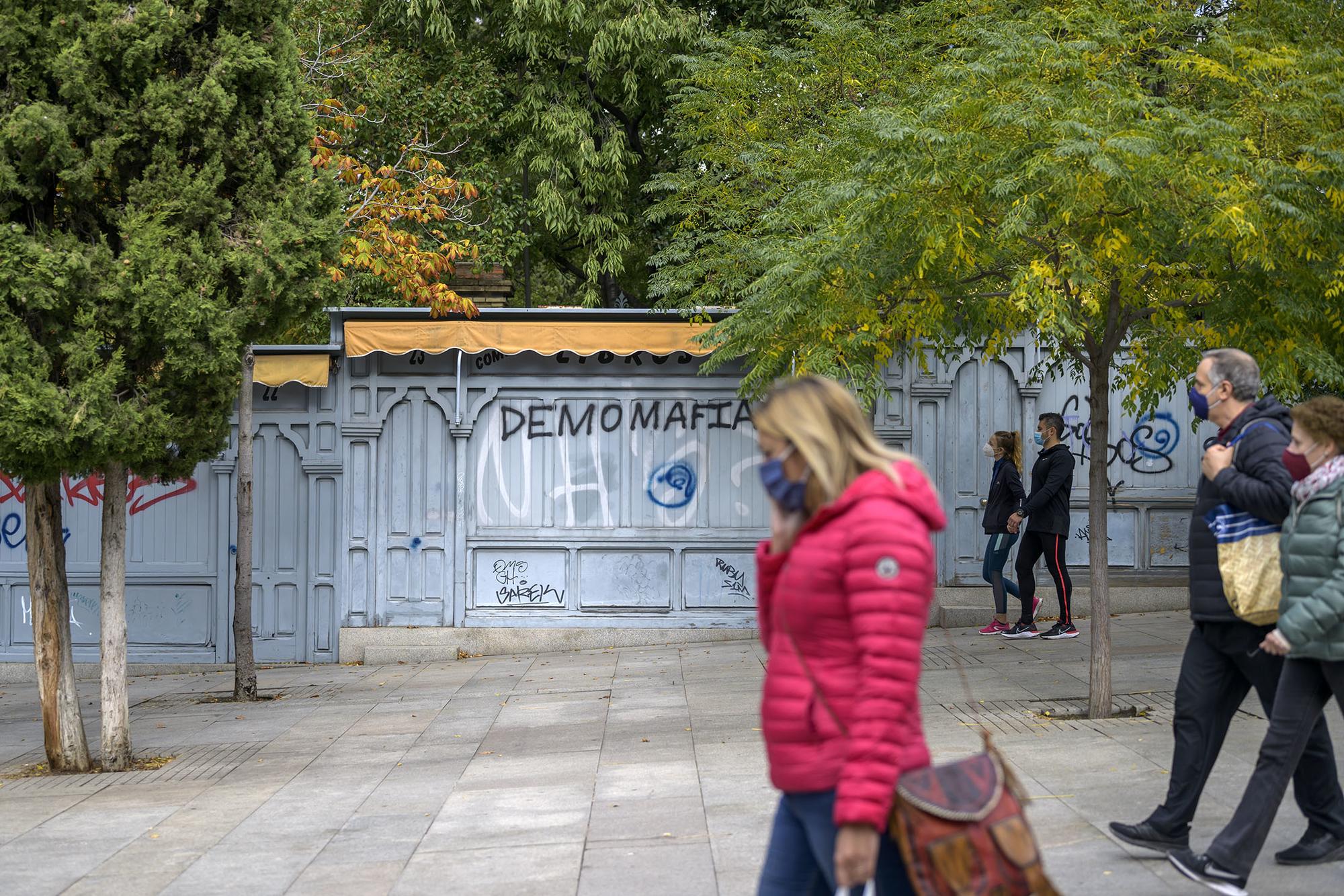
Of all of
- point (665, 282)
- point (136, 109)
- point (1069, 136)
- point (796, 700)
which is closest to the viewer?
point (796, 700)

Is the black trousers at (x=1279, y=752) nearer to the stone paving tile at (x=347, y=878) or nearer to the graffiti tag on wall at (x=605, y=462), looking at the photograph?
the stone paving tile at (x=347, y=878)

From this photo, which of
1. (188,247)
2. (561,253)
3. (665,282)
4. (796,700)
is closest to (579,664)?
(665,282)

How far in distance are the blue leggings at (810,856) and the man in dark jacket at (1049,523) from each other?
28.3ft

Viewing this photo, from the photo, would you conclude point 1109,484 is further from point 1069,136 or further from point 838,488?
point 838,488

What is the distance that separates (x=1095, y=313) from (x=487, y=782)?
14.4ft

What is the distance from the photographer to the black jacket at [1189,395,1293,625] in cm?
473

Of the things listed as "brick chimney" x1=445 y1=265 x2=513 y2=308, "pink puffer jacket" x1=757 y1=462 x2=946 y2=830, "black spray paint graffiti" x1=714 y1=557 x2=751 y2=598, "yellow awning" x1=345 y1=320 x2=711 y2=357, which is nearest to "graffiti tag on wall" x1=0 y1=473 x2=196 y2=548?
"yellow awning" x1=345 y1=320 x2=711 y2=357

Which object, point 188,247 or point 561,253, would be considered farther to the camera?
point 561,253

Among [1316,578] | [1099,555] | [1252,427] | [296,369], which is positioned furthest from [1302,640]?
→ [296,369]

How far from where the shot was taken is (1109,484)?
13.1 metres

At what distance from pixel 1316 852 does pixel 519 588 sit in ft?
28.8

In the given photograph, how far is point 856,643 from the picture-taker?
282 cm

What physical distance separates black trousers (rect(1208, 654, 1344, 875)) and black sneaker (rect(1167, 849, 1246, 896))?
0.09ft

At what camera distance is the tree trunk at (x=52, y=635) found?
8109mm
